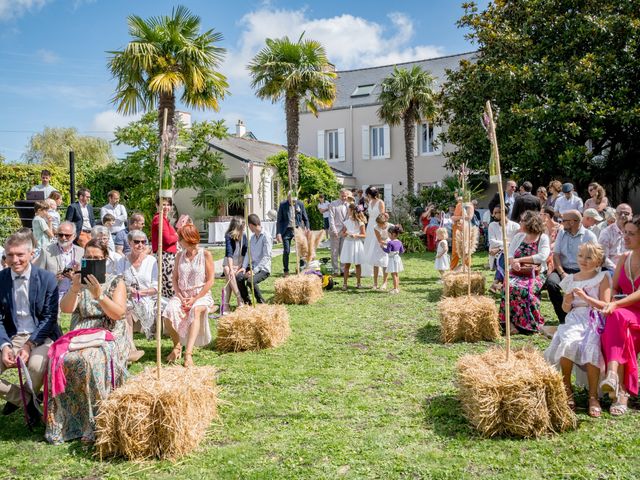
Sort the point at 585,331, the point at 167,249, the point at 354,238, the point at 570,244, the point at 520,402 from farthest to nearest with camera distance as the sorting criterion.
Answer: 1. the point at 354,238
2. the point at 167,249
3. the point at 570,244
4. the point at 585,331
5. the point at 520,402

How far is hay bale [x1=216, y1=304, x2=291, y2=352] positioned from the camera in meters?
6.77

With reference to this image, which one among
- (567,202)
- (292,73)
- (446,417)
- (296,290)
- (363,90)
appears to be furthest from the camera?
(363,90)

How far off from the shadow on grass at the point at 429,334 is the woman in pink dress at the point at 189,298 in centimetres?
279

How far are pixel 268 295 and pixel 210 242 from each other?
13503mm

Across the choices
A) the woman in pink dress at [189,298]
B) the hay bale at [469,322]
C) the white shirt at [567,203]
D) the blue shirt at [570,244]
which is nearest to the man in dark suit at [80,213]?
the woman in pink dress at [189,298]

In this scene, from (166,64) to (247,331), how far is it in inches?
517

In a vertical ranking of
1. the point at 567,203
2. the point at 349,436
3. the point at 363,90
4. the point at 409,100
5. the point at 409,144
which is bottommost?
the point at 349,436

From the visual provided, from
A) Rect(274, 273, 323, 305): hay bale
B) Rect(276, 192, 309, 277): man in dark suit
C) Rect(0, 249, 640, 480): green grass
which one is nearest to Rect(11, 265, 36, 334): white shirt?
Rect(0, 249, 640, 480): green grass

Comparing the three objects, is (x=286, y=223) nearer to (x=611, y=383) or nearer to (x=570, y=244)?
(x=570, y=244)

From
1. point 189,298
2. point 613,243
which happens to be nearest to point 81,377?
point 189,298

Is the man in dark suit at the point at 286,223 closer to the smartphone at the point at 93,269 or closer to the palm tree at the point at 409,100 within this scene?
the smartphone at the point at 93,269

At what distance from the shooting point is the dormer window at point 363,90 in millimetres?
32225

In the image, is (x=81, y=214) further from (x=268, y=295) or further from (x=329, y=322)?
(x=329, y=322)

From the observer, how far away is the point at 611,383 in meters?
4.30
